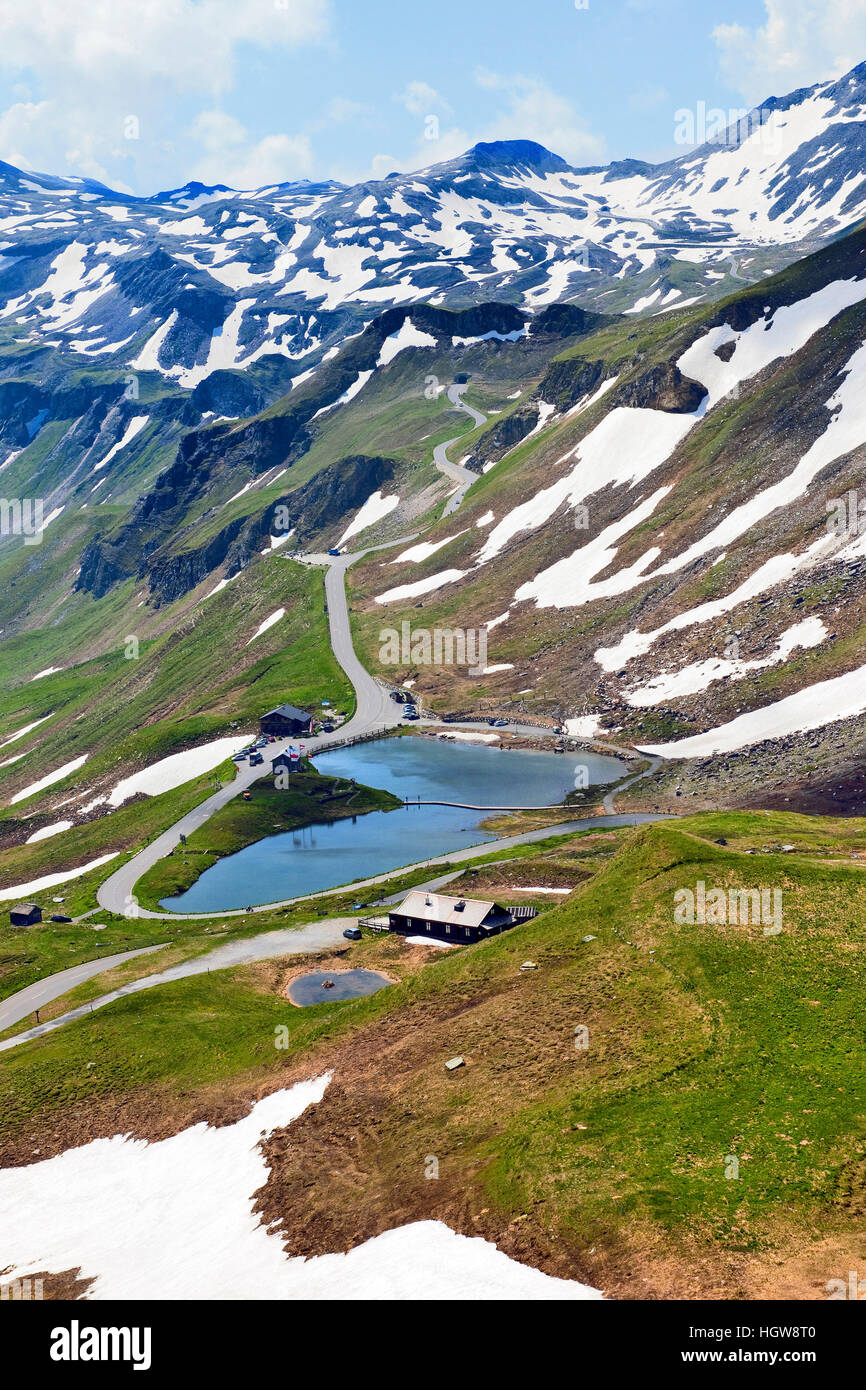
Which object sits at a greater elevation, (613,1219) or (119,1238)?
(613,1219)

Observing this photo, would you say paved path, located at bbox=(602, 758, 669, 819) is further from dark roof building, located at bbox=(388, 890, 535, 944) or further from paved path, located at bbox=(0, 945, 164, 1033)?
paved path, located at bbox=(0, 945, 164, 1033)

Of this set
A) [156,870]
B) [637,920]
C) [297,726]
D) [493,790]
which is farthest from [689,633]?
[637,920]

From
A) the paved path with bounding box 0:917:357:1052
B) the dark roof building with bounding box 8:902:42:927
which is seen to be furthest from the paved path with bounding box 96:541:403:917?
the paved path with bounding box 0:917:357:1052

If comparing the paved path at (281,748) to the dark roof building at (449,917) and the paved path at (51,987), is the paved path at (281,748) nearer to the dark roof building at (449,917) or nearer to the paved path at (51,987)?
the paved path at (51,987)

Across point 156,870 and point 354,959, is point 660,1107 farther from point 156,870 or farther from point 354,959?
point 156,870

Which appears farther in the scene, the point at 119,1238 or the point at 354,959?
the point at 354,959

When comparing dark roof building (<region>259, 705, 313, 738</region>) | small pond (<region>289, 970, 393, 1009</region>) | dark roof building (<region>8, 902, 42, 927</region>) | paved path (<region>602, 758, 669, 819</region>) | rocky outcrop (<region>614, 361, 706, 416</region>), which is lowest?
dark roof building (<region>8, 902, 42, 927</region>)
